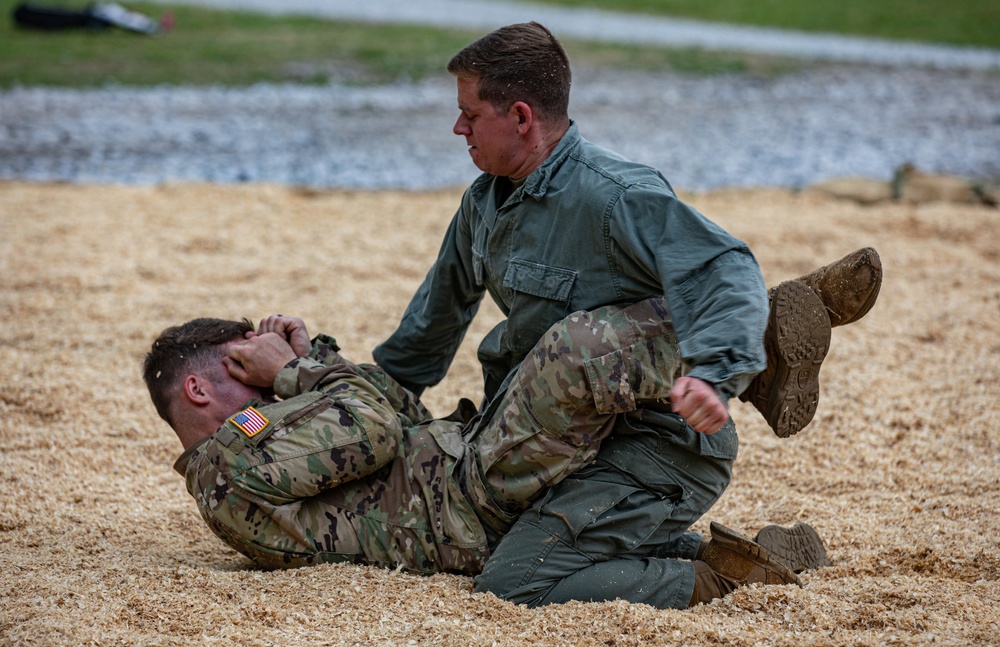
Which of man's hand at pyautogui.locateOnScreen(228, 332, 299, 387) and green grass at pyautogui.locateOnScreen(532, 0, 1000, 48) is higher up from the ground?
green grass at pyautogui.locateOnScreen(532, 0, 1000, 48)

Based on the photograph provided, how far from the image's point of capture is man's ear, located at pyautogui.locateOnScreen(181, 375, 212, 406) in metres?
3.17

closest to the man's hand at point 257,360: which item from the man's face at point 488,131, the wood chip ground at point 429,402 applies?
the wood chip ground at point 429,402

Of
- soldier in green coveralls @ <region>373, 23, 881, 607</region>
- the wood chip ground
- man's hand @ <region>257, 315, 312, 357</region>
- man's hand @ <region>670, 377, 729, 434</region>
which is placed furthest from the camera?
man's hand @ <region>257, 315, 312, 357</region>

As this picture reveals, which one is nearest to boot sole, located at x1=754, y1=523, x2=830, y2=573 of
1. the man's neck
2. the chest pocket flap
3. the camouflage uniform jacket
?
the camouflage uniform jacket

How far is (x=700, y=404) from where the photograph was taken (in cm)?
241

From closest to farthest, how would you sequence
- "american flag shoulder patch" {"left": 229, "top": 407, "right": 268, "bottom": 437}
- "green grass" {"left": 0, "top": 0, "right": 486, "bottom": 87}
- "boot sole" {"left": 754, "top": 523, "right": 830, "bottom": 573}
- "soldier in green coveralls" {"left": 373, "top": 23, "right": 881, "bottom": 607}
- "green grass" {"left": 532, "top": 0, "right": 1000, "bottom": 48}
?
"soldier in green coveralls" {"left": 373, "top": 23, "right": 881, "bottom": 607} < "american flag shoulder patch" {"left": 229, "top": 407, "right": 268, "bottom": 437} < "boot sole" {"left": 754, "top": 523, "right": 830, "bottom": 573} < "green grass" {"left": 0, "top": 0, "right": 486, "bottom": 87} < "green grass" {"left": 532, "top": 0, "right": 1000, "bottom": 48}

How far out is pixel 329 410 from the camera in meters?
2.99

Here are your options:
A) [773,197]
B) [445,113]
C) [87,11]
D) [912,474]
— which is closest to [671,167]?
[773,197]

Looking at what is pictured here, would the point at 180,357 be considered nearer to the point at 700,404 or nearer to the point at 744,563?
the point at 700,404

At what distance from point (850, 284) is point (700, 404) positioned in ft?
2.75

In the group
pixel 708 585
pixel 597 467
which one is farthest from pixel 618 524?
pixel 708 585

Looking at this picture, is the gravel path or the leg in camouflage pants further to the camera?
the gravel path

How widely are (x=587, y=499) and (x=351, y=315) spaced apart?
2911 mm

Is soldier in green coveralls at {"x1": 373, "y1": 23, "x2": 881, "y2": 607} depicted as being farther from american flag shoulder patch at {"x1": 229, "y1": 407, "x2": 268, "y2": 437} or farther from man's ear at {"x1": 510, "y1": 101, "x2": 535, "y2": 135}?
american flag shoulder patch at {"x1": 229, "y1": 407, "x2": 268, "y2": 437}
